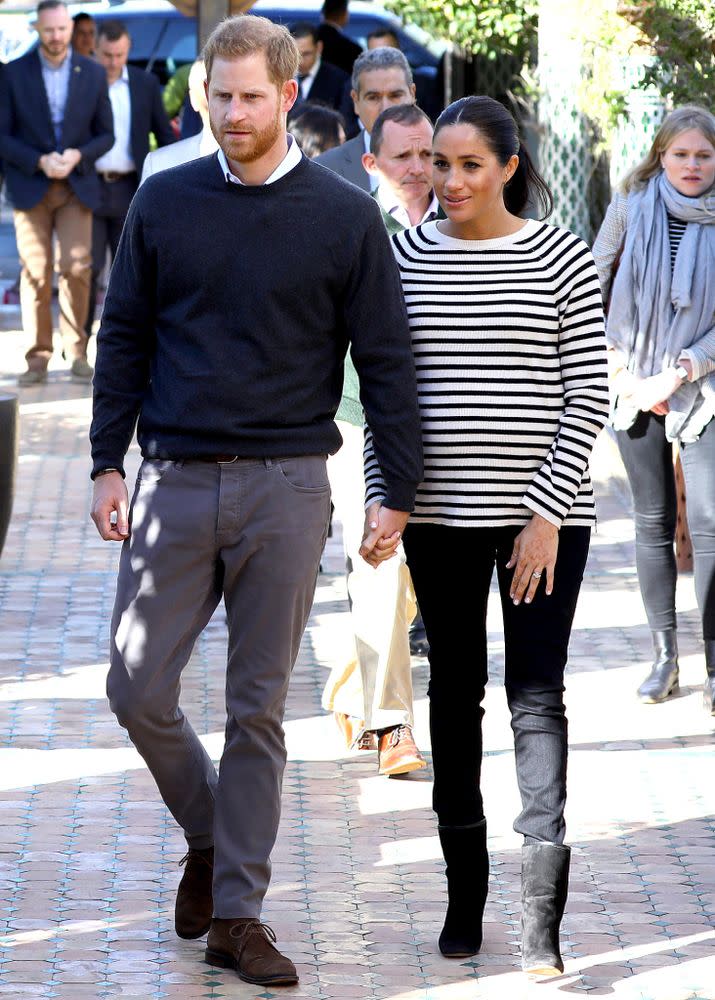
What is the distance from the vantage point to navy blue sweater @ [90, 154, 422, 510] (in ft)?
12.9

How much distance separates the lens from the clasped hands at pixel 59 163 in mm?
12141

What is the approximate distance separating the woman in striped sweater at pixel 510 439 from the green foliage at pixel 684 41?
160 inches

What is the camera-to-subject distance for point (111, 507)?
13.5 ft

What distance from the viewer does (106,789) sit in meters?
5.48

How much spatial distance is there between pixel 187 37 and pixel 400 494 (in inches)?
604

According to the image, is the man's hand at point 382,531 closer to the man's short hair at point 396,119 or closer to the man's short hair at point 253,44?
the man's short hair at point 253,44

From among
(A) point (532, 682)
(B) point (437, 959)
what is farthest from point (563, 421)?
(B) point (437, 959)

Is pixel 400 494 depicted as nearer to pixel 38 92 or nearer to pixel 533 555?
pixel 533 555

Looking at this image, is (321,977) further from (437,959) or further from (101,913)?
(101,913)

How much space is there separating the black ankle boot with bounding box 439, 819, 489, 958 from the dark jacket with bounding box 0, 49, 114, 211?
875 centimetres

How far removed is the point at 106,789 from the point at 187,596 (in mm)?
1590

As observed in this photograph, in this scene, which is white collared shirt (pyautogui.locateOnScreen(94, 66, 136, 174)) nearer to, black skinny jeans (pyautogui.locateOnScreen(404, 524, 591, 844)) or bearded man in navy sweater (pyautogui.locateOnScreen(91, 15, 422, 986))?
bearded man in navy sweater (pyautogui.locateOnScreen(91, 15, 422, 986))

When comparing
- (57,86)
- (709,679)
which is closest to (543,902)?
(709,679)

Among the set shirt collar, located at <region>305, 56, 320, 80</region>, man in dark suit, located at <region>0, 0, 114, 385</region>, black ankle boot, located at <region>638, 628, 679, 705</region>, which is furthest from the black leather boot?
shirt collar, located at <region>305, 56, 320, 80</region>
